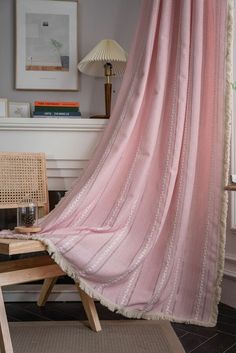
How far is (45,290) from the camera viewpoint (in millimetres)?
2119

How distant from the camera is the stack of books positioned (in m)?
2.29

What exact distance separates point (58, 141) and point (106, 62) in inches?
22.5

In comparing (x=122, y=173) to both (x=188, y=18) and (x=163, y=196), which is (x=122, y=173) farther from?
(x=188, y=18)

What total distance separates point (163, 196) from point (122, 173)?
252mm

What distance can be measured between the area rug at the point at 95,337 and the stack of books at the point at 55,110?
1145 mm

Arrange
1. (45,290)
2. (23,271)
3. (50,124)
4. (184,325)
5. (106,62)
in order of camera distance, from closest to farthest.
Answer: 1. (23,271)
2. (184,325)
3. (45,290)
4. (50,124)
5. (106,62)

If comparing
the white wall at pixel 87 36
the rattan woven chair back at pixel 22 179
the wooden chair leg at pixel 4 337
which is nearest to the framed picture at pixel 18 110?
the white wall at pixel 87 36

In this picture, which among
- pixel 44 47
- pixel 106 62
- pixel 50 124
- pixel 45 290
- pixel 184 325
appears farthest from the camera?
pixel 44 47

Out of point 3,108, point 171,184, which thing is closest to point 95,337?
point 171,184

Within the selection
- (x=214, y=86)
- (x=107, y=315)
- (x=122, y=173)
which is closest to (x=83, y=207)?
(x=122, y=173)

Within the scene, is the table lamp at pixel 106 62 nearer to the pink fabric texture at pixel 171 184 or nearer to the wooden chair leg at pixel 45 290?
the pink fabric texture at pixel 171 184

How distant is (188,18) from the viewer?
76.0 inches

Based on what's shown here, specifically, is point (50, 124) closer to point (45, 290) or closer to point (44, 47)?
point (44, 47)

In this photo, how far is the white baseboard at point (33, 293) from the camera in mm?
2279
